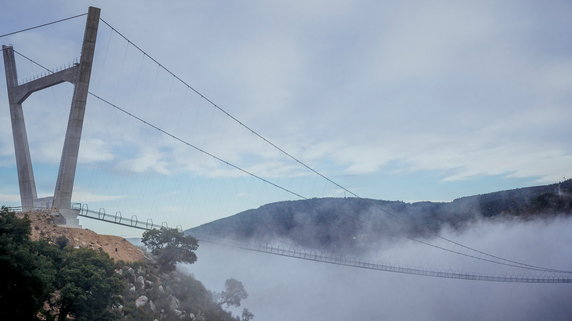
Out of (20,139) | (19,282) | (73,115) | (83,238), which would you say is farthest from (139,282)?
(20,139)

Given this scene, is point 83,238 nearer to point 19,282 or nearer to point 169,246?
point 169,246

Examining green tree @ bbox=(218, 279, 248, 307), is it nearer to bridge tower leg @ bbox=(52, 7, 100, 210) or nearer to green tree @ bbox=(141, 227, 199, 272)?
green tree @ bbox=(141, 227, 199, 272)

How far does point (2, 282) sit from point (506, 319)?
165 m

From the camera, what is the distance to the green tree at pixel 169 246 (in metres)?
55.9

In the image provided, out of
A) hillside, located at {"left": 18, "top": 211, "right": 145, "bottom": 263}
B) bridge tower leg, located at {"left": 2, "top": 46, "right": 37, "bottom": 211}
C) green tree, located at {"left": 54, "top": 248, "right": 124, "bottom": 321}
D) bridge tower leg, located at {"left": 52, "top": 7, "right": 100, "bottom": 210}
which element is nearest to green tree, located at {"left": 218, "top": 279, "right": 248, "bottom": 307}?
hillside, located at {"left": 18, "top": 211, "right": 145, "bottom": 263}

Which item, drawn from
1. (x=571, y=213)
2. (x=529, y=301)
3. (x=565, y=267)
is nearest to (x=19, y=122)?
(x=529, y=301)

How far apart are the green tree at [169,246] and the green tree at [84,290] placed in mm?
21938

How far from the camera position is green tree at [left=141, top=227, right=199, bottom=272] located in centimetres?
5591

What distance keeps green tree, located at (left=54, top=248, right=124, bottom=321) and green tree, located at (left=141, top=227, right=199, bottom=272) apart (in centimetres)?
2194

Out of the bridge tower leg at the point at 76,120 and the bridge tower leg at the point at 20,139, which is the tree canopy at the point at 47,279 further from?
the bridge tower leg at the point at 20,139

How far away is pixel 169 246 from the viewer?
186 feet

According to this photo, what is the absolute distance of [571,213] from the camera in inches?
7367

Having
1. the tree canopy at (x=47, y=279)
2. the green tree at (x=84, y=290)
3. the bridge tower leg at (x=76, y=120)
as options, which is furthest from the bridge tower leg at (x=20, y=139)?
the green tree at (x=84, y=290)

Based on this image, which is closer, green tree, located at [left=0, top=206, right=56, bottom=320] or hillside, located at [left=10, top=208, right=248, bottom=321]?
green tree, located at [left=0, top=206, right=56, bottom=320]
